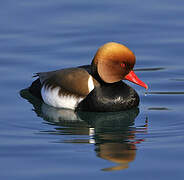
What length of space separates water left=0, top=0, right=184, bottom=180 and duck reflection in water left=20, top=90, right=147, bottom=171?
0.5 inches

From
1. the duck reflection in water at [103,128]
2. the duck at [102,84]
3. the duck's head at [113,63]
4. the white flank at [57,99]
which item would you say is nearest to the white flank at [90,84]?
the duck at [102,84]

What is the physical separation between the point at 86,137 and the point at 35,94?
2069 millimetres

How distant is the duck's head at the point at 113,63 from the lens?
29.6 feet

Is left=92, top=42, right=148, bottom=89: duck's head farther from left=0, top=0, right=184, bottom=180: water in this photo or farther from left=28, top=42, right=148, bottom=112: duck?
left=0, top=0, right=184, bottom=180: water

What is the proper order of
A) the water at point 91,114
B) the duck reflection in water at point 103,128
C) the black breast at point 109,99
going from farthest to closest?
the black breast at point 109,99, the duck reflection in water at point 103,128, the water at point 91,114

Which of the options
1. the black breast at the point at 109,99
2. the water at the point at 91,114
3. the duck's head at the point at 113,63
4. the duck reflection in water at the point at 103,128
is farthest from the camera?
the black breast at the point at 109,99

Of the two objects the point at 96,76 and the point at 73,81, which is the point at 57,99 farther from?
the point at 96,76

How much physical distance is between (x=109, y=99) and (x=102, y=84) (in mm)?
248

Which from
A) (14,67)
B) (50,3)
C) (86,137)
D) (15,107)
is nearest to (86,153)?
(86,137)

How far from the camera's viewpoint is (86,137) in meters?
8.30

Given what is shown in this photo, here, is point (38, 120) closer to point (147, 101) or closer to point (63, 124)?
point (63, 124)

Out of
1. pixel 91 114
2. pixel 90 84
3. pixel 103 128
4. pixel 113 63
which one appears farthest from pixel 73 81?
pixel 103 128

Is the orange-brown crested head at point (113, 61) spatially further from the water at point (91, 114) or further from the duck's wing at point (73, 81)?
the water at point (91, 114)

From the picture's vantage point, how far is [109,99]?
9.27 m
